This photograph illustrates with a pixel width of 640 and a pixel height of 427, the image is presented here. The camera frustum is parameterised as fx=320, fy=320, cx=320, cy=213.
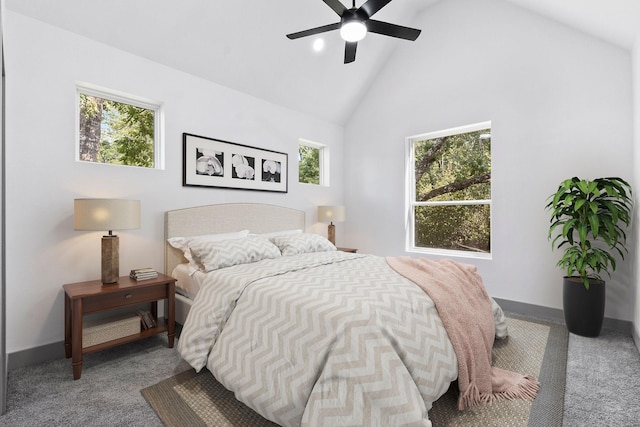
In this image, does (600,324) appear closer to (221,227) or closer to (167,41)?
(221,227)

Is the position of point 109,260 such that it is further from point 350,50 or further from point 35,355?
point 350,50

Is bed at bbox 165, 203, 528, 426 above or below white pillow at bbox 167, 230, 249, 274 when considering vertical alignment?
below

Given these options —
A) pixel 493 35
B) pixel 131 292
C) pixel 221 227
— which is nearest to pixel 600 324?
pixel 493 35

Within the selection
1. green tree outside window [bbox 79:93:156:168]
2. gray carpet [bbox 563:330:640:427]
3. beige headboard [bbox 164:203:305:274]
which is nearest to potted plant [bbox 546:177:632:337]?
gray carpet [bbox 563:330:640:427]

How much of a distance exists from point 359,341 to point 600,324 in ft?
8.53

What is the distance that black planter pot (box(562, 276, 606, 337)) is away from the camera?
2.72 metres

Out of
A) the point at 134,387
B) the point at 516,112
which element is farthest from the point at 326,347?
the point at 516,112

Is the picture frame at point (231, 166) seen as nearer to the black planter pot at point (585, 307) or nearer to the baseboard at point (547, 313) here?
the baseboard at point (547, 313)

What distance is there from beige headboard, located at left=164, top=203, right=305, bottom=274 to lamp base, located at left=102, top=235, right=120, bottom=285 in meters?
0.58

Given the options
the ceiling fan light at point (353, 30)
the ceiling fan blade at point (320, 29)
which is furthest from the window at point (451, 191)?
the ceiling fan blade at point (320, 29)

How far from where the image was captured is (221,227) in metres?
3.44

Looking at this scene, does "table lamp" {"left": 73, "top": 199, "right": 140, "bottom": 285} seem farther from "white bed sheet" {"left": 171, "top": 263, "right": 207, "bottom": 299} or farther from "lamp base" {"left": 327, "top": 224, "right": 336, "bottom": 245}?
"lamp base" {"left": 327, "top": 224, "right": 336, "bottom": 245}

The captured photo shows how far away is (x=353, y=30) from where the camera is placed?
241 cm

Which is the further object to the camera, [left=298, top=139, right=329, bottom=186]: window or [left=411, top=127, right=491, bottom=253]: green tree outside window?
[left=298, top=139, right=329, bottom=186]: window
